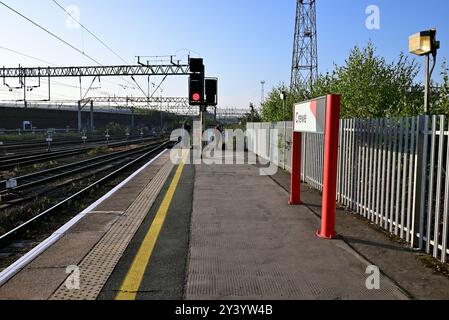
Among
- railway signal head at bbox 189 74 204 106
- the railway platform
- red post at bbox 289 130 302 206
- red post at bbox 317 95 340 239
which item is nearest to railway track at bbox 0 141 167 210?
the railway platform

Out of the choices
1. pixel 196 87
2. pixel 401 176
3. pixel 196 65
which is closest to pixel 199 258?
pixel 401 176

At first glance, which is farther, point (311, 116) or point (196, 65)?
point (196, 65)

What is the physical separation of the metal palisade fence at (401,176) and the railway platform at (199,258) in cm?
57

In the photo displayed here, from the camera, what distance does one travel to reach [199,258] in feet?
17.7

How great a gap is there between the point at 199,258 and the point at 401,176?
330 centimetres

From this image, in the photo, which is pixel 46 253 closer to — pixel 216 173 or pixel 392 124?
pixel 392 124

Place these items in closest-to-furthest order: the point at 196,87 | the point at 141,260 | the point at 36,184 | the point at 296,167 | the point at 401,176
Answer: the point at 141,260, the point at 401,176, the point at 296,167, the point at 36,184, the point at 196,87

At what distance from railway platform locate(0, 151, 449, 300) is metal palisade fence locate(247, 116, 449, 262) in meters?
0.57

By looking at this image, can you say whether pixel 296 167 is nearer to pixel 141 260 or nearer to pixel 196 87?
pixel 141 260

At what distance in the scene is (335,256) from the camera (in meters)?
5.56

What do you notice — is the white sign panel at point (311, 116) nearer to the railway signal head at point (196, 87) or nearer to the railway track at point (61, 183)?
the railway track at point (61, 183)

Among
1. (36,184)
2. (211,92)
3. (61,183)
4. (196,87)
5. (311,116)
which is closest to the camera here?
(311,116)

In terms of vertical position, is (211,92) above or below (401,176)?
above

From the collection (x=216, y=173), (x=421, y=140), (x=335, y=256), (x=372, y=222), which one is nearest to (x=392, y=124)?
(x=421, y=140)
